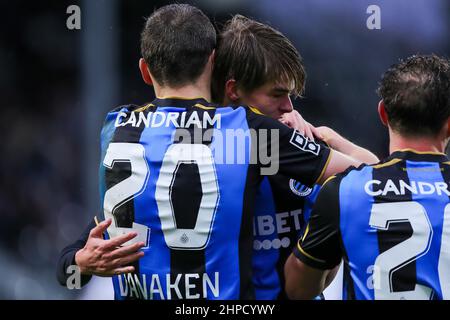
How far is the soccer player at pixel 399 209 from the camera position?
2850 millimetres

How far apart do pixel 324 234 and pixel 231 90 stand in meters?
0.83

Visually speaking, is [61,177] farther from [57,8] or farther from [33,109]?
[57,8]

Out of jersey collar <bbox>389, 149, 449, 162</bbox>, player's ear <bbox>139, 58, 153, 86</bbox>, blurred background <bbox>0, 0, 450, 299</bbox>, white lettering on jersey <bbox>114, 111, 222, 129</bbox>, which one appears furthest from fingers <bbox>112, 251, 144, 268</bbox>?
blurred background <bbox>0, 0, 450, 299</bbox>

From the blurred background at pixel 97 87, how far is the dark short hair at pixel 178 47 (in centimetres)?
450

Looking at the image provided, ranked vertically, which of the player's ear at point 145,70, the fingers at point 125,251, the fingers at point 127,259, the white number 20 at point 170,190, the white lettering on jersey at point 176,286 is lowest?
the white lettering on jersey at point 176,286

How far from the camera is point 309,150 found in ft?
10.4

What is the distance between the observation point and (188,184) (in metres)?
3.12

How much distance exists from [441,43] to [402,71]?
5.50 m

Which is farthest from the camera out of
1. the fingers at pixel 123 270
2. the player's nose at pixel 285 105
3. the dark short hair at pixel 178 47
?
the player's nose at pixel 285 105

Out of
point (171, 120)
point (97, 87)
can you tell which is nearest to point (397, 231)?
point (171, 120)

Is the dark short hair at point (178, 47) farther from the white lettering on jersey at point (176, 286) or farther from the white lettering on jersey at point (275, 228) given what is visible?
the white lettering on jersey at point (176, 286)

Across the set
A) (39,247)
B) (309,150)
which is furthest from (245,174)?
(39,247)

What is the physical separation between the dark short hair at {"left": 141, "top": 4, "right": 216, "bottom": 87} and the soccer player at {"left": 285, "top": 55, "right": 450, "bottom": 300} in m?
0.69

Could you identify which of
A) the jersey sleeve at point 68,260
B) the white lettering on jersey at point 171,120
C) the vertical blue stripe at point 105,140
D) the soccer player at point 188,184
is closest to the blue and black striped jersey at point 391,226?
the soccer player at point 188,184
